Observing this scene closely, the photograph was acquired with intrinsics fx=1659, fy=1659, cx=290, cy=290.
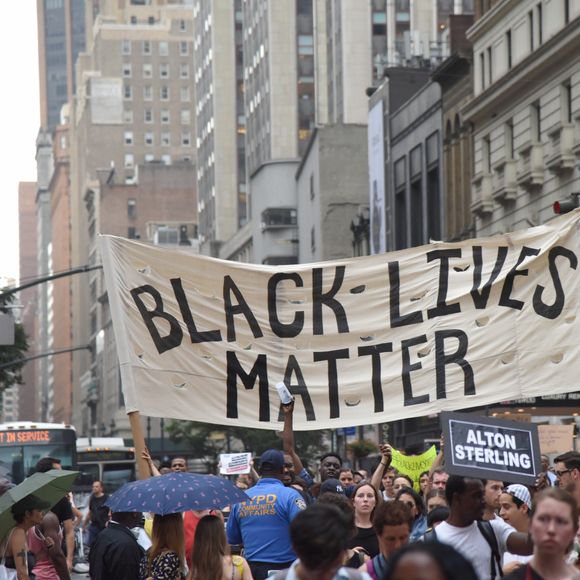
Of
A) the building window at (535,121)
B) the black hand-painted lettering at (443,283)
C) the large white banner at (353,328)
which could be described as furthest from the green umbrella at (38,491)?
the building window at (535,121)

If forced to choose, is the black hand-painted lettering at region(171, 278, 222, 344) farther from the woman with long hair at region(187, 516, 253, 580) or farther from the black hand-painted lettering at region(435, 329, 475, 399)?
the woman with long hair at region(187, 516, 253, 580)

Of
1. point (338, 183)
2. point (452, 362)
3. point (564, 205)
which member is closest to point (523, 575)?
point (452, 362)

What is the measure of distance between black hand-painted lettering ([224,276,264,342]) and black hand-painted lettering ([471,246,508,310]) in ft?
5.54

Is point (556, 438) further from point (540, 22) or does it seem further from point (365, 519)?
point (540, 22)

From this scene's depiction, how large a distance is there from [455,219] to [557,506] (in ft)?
165

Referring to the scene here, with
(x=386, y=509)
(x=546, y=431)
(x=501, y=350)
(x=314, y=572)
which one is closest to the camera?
(x=314, y=572)

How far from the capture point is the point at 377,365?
504 inches

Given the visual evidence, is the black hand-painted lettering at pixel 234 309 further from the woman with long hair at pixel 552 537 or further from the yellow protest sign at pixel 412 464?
the yellow protest sign at pixel 412 464

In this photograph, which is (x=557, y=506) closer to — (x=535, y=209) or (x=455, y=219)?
(x=535, y=209)

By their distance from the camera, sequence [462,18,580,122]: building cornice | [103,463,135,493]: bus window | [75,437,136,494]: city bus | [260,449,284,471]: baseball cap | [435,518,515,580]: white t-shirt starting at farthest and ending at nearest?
[103,463,135,493]: bus window < [75,437,136,494]: city bus < [462,18,580,122]: building cornice < [260,449,284,471]: baseball cap < [435,518,515,580]: white t-shirt

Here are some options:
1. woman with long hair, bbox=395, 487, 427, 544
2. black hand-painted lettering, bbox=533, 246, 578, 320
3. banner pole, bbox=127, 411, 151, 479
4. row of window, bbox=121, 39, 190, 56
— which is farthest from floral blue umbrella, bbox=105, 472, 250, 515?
row of window, bbox=121, 39, 190, 56

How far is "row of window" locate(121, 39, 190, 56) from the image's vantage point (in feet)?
607

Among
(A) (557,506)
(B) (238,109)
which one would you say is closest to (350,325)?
(A) (557,506)

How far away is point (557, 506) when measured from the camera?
6973 mm
